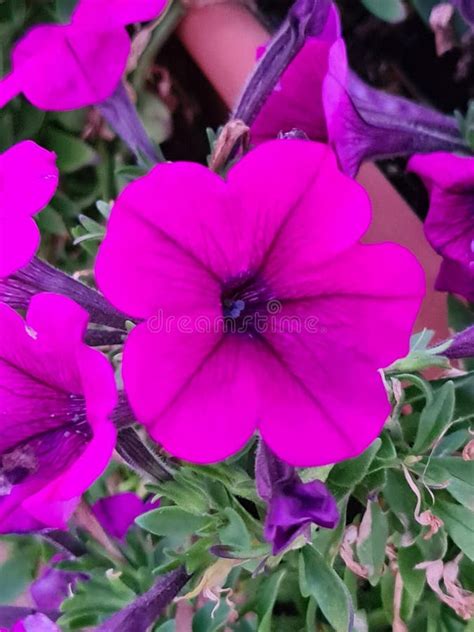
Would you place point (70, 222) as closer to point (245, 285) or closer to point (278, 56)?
point (278, 56)

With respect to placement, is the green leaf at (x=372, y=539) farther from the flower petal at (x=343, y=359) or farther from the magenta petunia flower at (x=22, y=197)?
the magenta petunia flower at (x=22, y=197)

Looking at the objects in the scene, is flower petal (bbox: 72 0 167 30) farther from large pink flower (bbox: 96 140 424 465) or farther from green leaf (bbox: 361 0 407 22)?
green leaf (bbox: 361 0 407 22)

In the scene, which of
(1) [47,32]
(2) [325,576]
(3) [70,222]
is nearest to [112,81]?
(1) [47,32]

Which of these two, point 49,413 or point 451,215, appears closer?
point 49,413

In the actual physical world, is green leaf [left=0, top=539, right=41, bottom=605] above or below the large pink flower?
below

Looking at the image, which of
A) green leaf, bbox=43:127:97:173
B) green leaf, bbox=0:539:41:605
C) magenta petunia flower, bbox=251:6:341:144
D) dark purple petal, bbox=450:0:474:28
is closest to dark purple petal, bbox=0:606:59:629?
green leaf, bbox=0:539:41:605

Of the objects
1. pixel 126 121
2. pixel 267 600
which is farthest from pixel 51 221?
pixel 267 600

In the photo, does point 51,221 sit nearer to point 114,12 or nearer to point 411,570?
point 114,12
